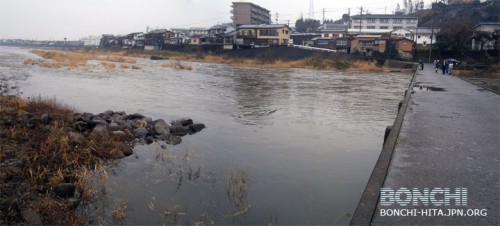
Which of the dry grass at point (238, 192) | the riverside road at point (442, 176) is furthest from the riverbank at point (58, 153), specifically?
the riverside road at point (442, 176)

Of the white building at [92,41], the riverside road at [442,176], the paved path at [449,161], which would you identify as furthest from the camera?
the white building at [92,41]

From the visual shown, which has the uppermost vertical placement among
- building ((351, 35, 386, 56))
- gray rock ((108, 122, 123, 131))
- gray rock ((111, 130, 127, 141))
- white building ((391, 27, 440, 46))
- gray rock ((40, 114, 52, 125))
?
white building ((391, 27, 440, 46))

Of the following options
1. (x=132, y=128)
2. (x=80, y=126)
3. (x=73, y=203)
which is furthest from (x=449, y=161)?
(x=80, y=126)

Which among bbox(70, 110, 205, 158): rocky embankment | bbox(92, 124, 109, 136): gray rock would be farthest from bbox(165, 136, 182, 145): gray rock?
bbox(92, 124, 109, 136): gray rock

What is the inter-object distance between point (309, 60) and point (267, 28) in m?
18.7

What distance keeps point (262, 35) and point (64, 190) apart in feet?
203

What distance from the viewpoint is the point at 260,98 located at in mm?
18219

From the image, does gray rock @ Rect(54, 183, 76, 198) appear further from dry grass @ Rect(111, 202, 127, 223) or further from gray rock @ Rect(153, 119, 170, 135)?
gray rock @ Rect(153, 119, 170, 135)

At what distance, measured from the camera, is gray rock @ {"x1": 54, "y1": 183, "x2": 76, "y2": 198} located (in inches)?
217

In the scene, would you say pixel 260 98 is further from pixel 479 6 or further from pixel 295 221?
pixel 479 6

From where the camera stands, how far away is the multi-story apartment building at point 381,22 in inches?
2830

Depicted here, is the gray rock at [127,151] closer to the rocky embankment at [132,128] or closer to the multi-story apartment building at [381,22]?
the rocky embankment at [132,128]

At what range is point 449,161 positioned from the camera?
5145 millimetres

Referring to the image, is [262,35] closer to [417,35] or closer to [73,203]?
[417,35]
